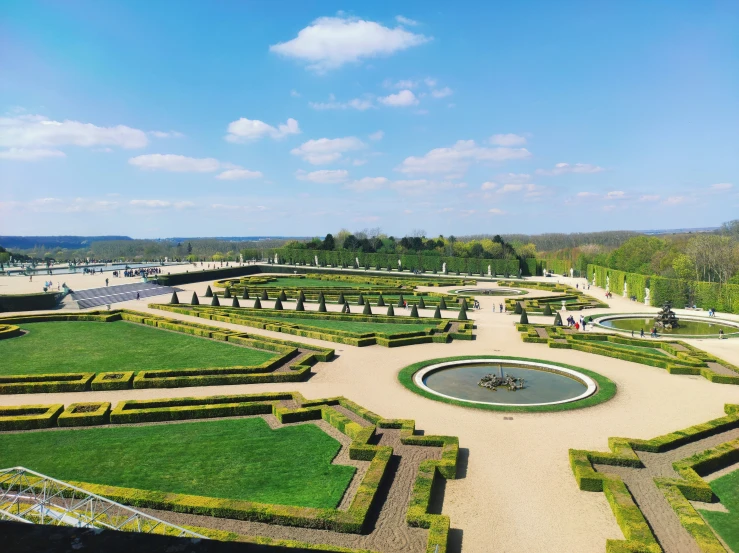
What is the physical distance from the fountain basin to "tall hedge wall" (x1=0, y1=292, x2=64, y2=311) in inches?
1754

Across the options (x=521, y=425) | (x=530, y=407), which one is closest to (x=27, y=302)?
(x=530, y=407)

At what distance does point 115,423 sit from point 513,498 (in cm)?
1297

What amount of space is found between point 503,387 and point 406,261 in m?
62.4

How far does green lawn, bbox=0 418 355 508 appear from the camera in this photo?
11.9m

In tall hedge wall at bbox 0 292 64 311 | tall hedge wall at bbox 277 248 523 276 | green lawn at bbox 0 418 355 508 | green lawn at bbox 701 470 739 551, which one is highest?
tall hedge wall at bbox 277 248 523 276

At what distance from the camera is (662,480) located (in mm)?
12203

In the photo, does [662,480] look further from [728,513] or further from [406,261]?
[406,261]

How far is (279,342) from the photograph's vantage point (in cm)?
2673

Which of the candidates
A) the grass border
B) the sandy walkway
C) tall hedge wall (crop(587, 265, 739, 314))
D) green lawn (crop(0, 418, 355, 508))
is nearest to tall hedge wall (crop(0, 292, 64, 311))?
the sandy walkway

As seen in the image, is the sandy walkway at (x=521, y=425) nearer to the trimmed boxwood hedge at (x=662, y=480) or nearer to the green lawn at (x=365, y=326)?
the trimmed boxwood hedge at (x=662, y=480)

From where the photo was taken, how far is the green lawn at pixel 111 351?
22.9 metres

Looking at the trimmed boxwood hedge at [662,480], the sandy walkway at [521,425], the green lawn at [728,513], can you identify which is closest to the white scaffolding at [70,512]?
the sandy walkway at [521,425]

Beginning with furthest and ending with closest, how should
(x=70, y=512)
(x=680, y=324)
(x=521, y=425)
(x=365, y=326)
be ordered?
(x=680, y=324) < (x=365, y=326) < (x=521, y=425) < (x=70, y=512)

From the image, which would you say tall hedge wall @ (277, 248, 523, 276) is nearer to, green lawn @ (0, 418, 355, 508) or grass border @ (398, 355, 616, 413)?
grass border @ (398, 355, 616, 413)
